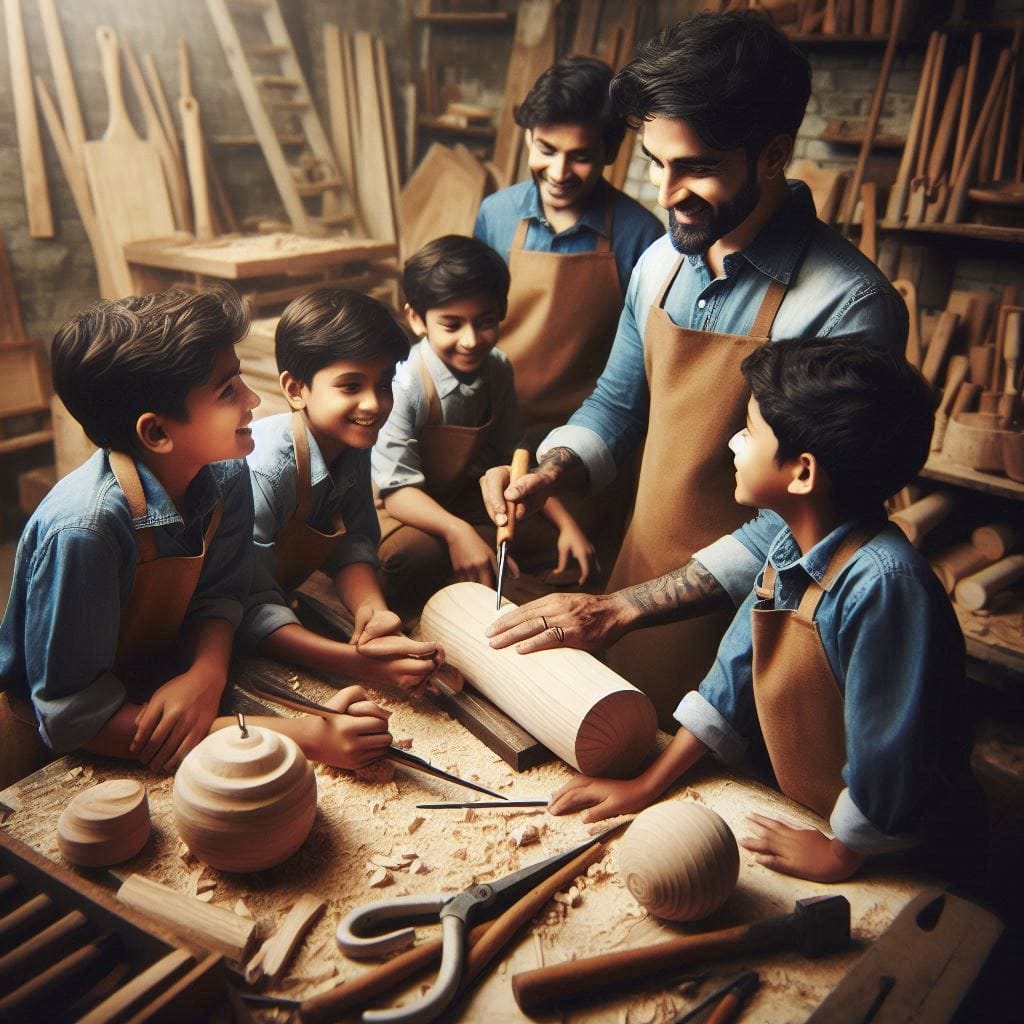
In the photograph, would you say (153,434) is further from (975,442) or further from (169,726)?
(975,442)

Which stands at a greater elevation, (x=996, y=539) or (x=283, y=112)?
(x=283, y=112)

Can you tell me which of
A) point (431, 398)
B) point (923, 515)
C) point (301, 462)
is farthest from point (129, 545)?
point (923, 515)

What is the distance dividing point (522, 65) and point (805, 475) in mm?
4895

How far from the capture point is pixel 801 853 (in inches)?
65.9

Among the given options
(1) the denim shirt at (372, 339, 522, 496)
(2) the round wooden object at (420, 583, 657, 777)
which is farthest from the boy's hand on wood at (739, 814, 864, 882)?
(1) the denim shirt at (372, 339, 522, 496)

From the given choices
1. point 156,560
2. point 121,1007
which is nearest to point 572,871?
point 121,1007

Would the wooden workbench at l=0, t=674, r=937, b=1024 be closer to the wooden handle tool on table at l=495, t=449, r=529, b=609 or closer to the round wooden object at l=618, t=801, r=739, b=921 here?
the round wooden object at l=618, t=801, r=739, b=921

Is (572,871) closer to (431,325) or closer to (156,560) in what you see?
(156,560)

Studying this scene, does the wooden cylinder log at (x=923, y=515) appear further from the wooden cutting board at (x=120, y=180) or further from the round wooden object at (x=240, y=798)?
the wooden cutting board at (x=120, y=180)

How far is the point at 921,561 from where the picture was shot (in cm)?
166

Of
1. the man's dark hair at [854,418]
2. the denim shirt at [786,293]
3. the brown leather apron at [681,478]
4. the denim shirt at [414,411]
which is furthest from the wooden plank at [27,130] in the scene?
the man's dark hair at [854,418]

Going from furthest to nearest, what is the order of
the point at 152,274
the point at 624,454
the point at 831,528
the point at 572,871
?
the point at 152,274 < the point at 624,454 < the point at 831,528 < the point at 572,871

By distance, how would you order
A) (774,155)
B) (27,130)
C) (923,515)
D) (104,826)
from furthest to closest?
(27,130) → (923,515) → (774,155) → (104,826)

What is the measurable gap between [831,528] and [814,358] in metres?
0.33
